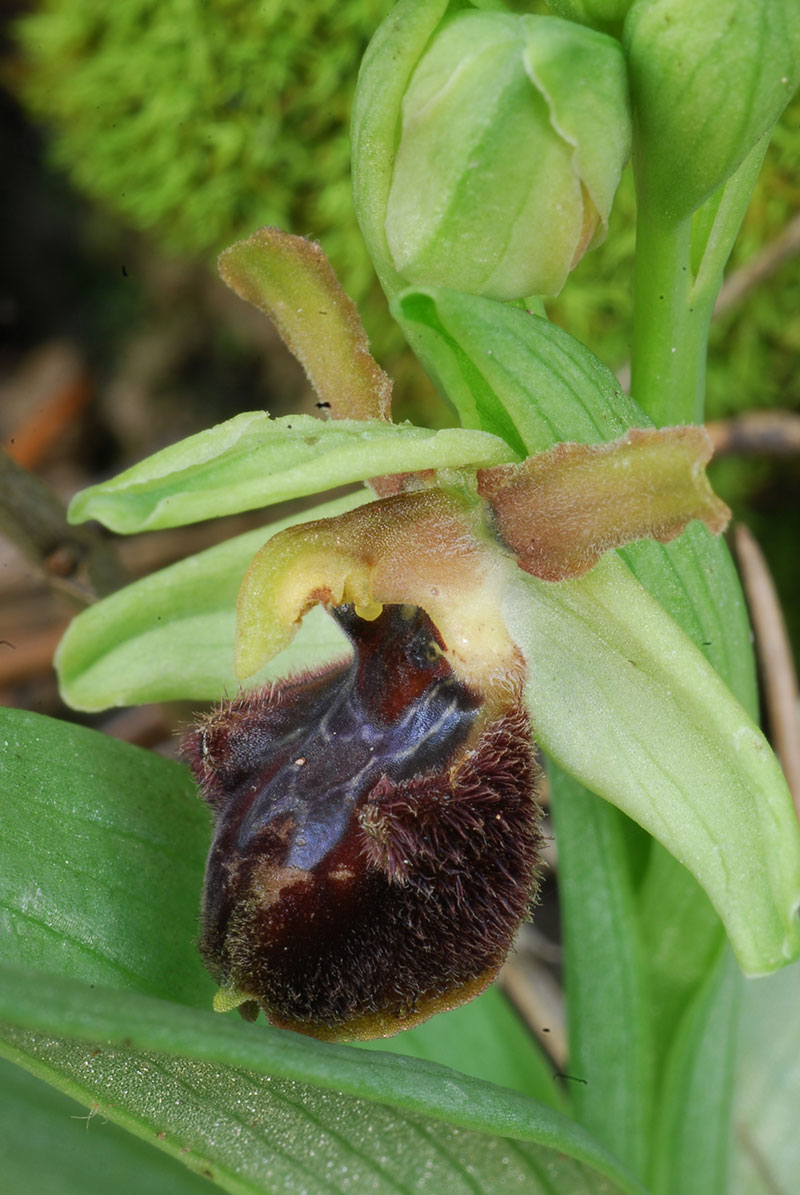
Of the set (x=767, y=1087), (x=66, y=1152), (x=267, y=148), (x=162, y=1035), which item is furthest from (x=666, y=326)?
(x=267, y=148)

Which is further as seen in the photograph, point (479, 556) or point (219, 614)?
point (219, 614)

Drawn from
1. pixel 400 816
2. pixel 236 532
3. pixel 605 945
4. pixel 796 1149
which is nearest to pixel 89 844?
pixel 400 816

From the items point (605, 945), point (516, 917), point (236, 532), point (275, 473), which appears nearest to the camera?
point (275, 473)

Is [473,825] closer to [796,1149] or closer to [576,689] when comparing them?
[576,689]

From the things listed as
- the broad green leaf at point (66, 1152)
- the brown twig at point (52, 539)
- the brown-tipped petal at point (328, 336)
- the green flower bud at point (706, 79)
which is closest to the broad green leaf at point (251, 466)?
the brown-tipped petal at point (328, 336)

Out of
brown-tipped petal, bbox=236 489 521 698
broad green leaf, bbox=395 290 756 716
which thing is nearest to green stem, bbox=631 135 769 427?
broad green leaf, bbox=395 290 756 716

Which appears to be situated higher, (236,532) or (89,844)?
(89,844)

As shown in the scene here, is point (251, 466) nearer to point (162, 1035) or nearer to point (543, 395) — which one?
point (543, 395)

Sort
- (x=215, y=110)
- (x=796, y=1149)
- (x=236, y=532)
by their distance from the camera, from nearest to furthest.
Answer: (x=796, y=1149) → (x=215, y=110) → (x=236, y=532)
